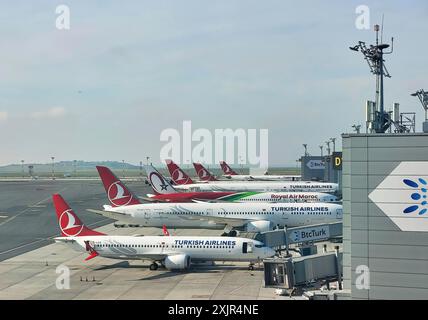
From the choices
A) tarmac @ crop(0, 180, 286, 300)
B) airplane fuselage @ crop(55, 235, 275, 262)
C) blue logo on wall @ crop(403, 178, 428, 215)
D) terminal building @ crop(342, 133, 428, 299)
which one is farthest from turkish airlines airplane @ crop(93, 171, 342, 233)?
blue logo on wall @ crop(403, 178, 428, 215)

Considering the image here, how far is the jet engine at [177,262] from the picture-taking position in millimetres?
62500

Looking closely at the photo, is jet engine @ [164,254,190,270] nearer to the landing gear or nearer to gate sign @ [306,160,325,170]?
the landing gear

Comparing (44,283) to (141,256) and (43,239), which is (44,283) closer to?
(141,256)

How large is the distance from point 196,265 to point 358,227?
3780 centimetres

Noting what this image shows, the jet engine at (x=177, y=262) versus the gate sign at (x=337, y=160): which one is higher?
the gate sign at (x=337, y=160)

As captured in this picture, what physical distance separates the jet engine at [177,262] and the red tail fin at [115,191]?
28966mm

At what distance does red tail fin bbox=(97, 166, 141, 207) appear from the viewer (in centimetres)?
9025

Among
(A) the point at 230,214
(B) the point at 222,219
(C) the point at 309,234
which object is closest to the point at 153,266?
(C) the point at 309,234

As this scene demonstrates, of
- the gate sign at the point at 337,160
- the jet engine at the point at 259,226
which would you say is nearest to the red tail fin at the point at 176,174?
the jet engine at the point at 259,226

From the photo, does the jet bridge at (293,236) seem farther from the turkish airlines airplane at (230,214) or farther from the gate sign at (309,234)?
the turkish airlines airplane at (230,214)

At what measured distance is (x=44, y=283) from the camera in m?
58.6

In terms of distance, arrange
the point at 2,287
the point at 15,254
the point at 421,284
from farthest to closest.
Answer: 1. the point at 15,254
2. the point at 2,287
3. the point at 421,284

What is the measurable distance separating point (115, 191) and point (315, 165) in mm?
92563
